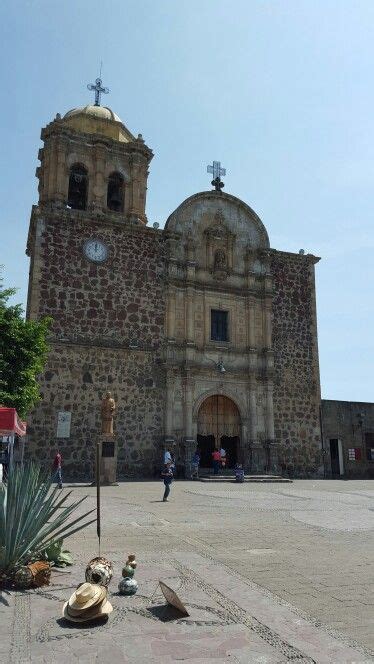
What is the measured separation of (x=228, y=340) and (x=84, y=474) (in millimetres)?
8783

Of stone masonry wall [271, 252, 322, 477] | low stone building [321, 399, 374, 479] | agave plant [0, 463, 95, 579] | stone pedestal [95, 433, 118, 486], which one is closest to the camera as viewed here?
agave plant [0, 463, 95, 579]

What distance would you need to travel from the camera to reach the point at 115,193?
24.2m

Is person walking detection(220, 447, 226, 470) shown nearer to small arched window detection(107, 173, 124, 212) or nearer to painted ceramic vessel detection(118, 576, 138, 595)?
small arched window detection(107, 173, 124, 212)

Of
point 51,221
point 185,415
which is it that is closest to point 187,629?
point 185,415

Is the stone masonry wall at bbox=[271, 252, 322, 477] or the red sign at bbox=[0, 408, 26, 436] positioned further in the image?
the stone masonry wall at bbox=[271, 252, 322, 477]

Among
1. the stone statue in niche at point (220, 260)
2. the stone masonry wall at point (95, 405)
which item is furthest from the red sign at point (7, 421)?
the stone statue in niche at point (220, 260)

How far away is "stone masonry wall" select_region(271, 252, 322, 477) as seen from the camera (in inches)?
948

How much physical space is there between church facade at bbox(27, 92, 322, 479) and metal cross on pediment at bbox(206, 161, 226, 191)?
0.72 m

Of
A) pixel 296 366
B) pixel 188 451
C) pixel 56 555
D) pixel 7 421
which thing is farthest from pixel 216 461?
pixel 56 555

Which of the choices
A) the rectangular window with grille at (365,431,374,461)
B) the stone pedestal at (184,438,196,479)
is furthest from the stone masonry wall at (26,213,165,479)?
the rectangular window with grille at (365,431,374,461)

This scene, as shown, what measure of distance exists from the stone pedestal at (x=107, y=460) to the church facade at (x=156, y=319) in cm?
230

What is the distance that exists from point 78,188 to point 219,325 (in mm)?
8889

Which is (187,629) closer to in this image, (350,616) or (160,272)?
(350,616)

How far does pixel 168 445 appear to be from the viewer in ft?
70.1
